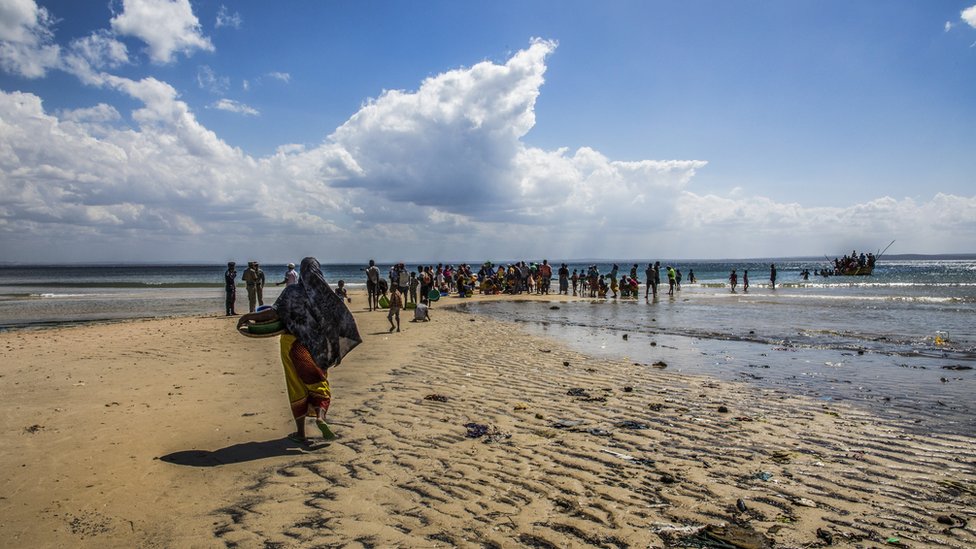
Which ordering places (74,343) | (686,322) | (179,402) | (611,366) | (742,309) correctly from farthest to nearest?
(742,309), (686,322), (74,343), (611,366), (179,402)

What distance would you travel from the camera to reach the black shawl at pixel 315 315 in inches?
224

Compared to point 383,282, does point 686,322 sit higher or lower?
lower

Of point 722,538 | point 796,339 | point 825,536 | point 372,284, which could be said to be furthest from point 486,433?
point 372,284

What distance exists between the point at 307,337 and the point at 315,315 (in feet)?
0.86

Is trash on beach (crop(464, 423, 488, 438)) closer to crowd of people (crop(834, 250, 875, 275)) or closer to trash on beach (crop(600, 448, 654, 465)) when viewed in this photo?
trash on beach (crop(600, 448, 654, 465))

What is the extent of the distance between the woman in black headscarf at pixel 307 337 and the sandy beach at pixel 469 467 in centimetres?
53

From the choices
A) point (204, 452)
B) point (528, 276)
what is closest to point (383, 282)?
point (528, 276)

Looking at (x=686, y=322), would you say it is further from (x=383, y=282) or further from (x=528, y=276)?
(x=528, y=276)

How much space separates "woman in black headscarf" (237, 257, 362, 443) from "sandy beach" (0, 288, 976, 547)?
0.53m

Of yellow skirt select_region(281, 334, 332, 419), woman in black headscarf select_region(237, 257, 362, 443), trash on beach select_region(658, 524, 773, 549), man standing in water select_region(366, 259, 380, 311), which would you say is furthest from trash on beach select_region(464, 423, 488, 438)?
man standing in water select_region(366, 259, 380, 311)

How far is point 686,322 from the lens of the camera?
63.3 feet

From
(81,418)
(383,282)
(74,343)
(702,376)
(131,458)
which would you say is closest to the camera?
(131,458)

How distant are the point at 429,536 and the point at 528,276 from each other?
101ft

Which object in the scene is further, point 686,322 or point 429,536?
point 686,322
